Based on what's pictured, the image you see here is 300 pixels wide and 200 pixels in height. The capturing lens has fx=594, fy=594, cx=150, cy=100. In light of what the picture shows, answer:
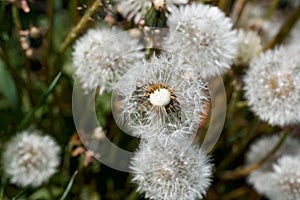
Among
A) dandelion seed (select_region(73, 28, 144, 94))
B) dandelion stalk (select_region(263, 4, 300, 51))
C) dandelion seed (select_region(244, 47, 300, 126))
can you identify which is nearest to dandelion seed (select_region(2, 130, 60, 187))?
dandelion seed (select_region(73, 28, 144, 94))

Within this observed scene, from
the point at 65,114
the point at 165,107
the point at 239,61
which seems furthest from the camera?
the point at 65,114

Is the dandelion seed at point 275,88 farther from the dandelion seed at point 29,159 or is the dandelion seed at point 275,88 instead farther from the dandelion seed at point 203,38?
the dandelion seed at point 29,159

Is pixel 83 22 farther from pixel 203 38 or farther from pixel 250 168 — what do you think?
pixel 250 168

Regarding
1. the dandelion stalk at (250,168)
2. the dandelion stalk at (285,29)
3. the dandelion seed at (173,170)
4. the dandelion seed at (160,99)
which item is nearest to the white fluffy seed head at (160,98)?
the dandelion seed at (160,99)

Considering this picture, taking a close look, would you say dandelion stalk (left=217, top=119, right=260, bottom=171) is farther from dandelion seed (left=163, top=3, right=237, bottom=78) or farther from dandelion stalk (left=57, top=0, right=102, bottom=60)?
dandelion stalk (left=57, top=0, right=102, bottom=60)

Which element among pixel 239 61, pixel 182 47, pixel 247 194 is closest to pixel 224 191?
pixel 247 194

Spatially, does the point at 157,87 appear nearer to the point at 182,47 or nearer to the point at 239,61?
the point at 182,47
